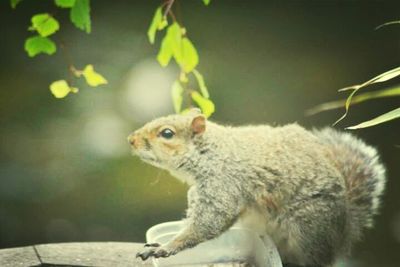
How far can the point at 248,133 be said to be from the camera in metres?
1.69

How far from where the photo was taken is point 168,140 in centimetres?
158

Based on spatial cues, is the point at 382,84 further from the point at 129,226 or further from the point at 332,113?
the point at 129,226

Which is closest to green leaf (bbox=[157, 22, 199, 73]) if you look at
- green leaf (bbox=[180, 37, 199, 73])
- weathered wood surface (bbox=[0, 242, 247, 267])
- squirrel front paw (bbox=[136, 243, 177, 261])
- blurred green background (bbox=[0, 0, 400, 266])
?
green leaf (bbox=[180, 37, 199, 73])

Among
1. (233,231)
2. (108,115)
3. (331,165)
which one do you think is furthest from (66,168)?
(331,165)

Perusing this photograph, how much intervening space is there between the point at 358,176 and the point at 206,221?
0.43 meters

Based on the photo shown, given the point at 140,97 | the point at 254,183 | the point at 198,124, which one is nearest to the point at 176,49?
the point at 198,124

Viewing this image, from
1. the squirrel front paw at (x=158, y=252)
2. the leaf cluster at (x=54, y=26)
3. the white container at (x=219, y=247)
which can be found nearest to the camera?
the leaf cluster at (x=54, y=26)

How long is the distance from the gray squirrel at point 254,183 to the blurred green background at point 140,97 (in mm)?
479

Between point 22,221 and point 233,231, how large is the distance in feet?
3.53

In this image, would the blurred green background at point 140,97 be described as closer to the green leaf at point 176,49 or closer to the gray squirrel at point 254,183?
the gray squirrel at point 254,183

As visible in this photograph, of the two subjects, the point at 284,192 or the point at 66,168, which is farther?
the point at 66,168

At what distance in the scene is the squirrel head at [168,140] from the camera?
157 cm

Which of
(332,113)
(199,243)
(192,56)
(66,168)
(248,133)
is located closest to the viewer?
(192,56)

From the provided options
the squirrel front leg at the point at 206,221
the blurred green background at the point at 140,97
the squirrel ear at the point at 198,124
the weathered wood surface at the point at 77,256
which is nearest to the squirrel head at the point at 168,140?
the squirrel ear at the point at 198,124
